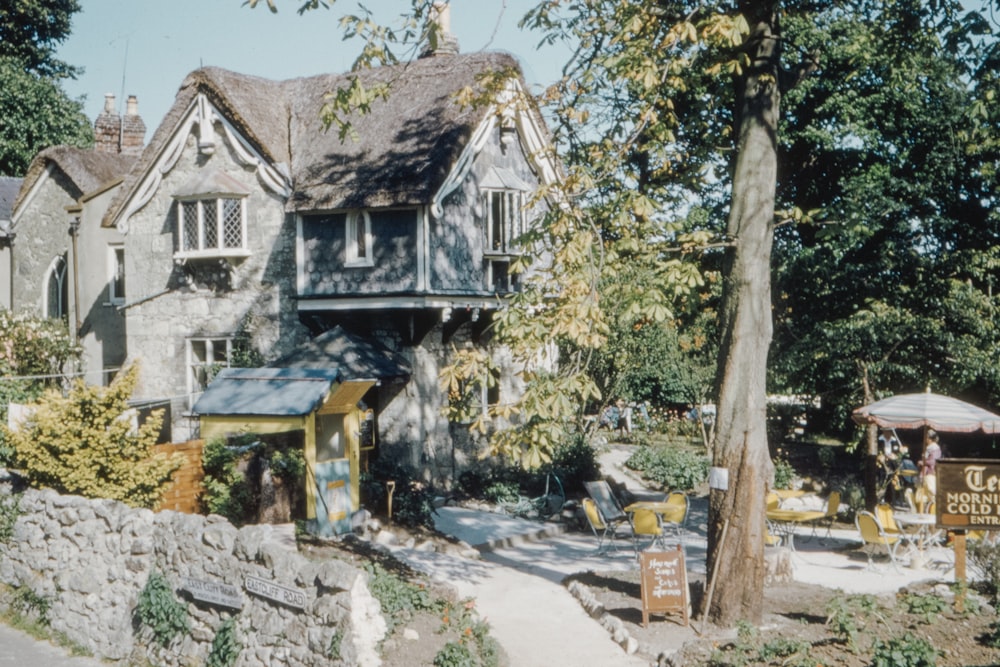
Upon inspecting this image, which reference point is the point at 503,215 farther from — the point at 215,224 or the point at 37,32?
the point at 37,32

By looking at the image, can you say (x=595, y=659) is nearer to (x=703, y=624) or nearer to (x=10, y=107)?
(x=703, y=624)

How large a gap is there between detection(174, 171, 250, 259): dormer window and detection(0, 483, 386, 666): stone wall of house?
A: 7.74 metres

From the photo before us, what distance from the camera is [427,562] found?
45.9ft

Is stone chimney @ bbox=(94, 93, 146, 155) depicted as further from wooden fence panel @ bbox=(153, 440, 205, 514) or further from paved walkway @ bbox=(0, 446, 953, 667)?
wooden fence panel @ bbox=(153, 440, 205, 514)

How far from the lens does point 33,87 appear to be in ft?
119

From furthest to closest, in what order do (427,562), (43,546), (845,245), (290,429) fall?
(845,245) < (290,429) < (427,562) < (43,546)

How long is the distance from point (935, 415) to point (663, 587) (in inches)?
320

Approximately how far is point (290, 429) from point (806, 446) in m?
18.2

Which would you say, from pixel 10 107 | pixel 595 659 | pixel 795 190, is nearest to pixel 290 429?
pixel 595 659

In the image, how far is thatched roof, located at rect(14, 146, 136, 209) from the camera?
25953mm

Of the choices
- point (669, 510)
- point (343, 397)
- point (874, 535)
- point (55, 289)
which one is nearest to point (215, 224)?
point (343, 397)

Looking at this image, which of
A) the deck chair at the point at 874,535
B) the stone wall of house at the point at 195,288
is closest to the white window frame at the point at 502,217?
the stone wall of house at the point at 195,288

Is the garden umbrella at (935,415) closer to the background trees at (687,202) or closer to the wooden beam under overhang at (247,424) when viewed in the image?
the background trees at (687,202)

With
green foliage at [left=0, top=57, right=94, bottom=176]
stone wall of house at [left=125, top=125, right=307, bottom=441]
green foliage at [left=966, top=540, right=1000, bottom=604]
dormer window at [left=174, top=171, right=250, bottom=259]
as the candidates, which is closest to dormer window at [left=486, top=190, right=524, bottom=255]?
stone wall of house at [left=125, top=125, right=307, bottom=441]
